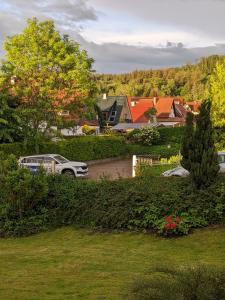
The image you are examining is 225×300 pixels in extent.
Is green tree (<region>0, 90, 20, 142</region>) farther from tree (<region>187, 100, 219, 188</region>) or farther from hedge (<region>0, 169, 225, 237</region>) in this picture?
tree (<region>187, 100, 219, 188</region>)

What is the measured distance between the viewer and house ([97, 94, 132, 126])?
89688 mm

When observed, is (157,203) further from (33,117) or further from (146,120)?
(146,120)

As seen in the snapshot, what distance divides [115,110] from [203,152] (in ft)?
249

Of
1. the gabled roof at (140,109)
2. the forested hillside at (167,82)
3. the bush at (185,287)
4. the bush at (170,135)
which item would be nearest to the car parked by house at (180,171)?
the bush at (185,287)

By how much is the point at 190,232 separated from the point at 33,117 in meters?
25.1

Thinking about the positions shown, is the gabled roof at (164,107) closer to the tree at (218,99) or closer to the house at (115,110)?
the house at (115,110)

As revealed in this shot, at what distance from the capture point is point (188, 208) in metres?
15.4

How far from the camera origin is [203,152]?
1582cm

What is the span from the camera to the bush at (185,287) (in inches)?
221

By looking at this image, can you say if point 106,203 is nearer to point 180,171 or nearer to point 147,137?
point 180,171

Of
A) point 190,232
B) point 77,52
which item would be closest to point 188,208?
point 190,232

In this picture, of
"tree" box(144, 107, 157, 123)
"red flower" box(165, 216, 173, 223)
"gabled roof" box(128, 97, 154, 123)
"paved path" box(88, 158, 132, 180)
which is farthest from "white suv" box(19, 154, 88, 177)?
"gabled roof" box(128, 97, 154, 123)

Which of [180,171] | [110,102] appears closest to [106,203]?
[180,171]

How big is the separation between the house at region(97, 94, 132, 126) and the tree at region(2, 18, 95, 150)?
4963cm
